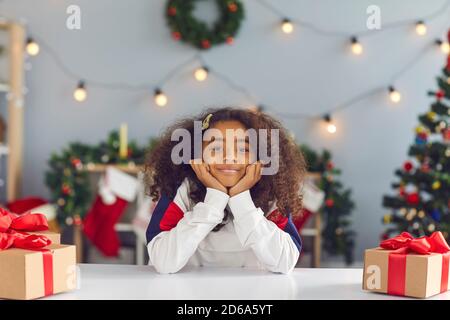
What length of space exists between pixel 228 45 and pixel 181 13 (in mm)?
368

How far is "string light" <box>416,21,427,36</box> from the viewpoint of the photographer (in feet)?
13.6

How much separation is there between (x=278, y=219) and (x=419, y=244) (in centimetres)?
43

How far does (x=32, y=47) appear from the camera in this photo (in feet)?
13.6

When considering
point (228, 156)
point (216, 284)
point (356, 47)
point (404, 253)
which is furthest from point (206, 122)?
point (356, 47)

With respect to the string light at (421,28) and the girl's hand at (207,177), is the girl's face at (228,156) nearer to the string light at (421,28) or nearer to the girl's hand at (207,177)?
the girl's hand at (207,177)

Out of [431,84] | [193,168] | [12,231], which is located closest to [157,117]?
[431,84]

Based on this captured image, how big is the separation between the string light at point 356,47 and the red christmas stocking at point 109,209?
163cm

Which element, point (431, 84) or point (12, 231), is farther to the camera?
point (431, 84)

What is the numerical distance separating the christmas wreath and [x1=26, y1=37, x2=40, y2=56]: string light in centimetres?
88

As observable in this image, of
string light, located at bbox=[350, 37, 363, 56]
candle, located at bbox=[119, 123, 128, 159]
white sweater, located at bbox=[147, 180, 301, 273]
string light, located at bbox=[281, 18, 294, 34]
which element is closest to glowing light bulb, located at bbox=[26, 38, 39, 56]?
candle, located at bbox=[119, 123, 128, 159]

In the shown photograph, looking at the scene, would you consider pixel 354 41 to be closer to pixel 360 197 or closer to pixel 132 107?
pixel 360 197

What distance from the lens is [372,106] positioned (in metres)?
4.21

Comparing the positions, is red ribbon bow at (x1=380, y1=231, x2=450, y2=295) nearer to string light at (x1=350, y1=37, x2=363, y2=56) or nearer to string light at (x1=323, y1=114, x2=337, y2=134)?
string light at (x1=323, y1=114, x2=337, y2=134)

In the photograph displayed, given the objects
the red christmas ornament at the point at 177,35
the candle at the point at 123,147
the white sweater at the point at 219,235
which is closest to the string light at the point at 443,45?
the red christmas ornament at the point at 177,35
